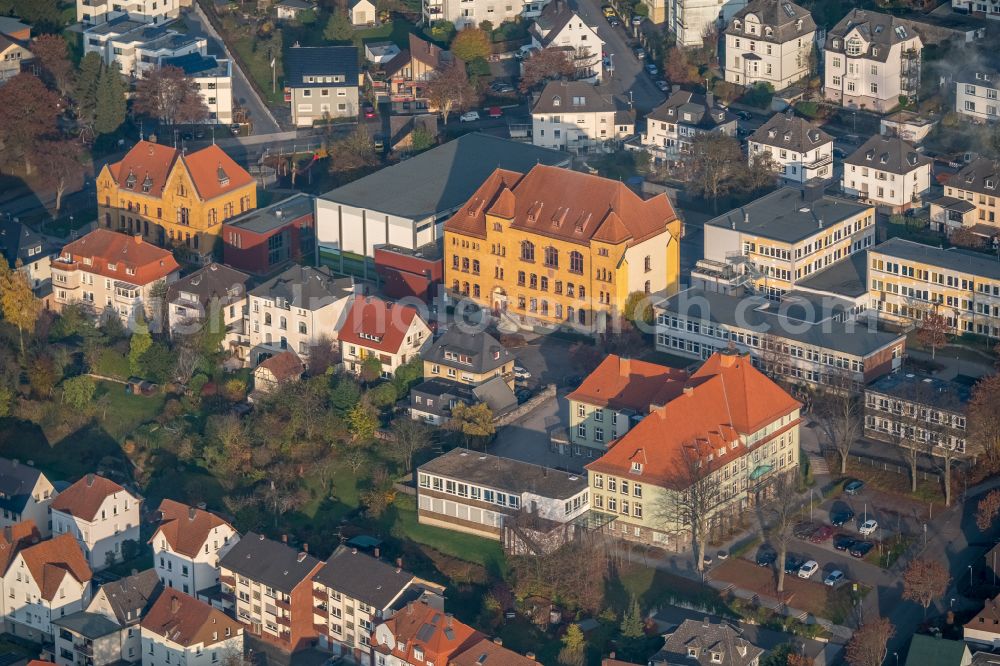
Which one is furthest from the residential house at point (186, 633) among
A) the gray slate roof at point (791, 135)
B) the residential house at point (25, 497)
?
the gray slate roof at point (791, 135)

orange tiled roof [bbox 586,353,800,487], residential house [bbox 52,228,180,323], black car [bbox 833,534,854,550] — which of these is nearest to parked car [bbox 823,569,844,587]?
black car [bbox 833,534,854,550]

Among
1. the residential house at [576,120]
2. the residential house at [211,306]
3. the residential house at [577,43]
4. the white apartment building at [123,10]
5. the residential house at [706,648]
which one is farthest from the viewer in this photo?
the white apartment building at [123,10]

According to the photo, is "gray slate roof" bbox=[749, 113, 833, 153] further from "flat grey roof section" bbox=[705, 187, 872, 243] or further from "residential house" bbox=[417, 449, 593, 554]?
"residential house" bbox=[417, 449, 593, 554]

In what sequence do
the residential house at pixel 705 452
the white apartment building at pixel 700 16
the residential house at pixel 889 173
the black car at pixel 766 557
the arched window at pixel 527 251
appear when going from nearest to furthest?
1. the black car at pixel 766 557
2. the residential house at pixel 705 452
3. the arched window at pixel 527 251
4. the residential house at pixel 889 173
5. the white apartment building at pixel 700 16

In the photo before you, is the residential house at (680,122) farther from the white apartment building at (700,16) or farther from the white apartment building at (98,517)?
the white apartment building at (98,517)

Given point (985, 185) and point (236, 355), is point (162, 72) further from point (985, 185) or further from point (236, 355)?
point (985, 185)

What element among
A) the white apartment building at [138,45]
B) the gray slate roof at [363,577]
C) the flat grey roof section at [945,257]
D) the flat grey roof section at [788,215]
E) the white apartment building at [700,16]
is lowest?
the gray slate roof at [363,577]
